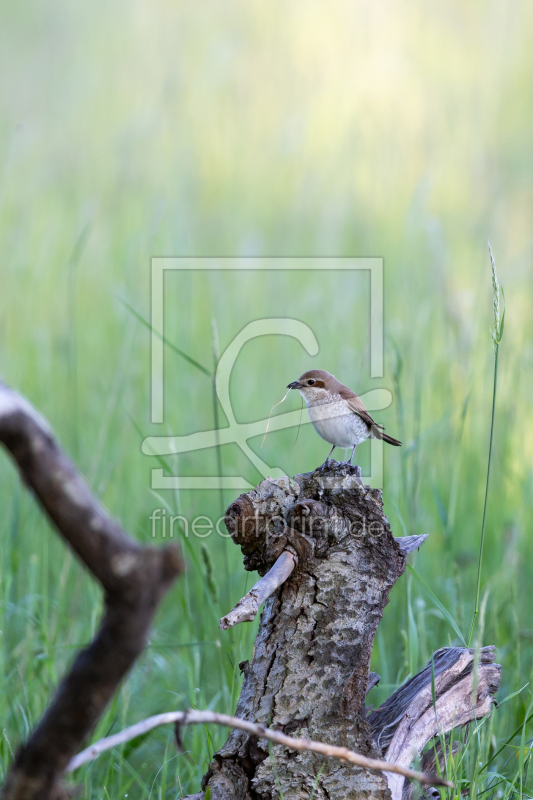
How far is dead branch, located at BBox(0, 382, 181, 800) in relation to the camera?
0.90 m

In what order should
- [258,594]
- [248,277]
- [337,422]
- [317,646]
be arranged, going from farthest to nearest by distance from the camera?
[248,277]
[337,422]
[317,646]
[258,594]

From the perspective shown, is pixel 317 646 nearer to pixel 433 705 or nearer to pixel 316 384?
pixel 433 705

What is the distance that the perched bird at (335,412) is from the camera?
89.0 inches

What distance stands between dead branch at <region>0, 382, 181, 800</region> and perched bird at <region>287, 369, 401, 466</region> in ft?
4.56

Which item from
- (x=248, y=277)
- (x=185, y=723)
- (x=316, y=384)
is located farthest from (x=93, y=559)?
(x=248, y=277)

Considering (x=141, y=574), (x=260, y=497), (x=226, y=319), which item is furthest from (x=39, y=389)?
(x=141, y=574)

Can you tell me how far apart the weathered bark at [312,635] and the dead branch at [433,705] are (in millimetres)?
156

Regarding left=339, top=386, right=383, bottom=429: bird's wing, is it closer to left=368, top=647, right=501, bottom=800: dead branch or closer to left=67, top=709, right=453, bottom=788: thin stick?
left=368, top=647, right=501, bottom=800: dead branch

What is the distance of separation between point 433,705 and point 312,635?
1.19 ft

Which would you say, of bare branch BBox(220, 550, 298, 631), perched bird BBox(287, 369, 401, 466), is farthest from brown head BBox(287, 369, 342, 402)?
bare branch BBox(220, 550, 298, 631)

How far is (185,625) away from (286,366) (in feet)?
6.39

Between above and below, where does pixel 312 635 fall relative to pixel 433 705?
above

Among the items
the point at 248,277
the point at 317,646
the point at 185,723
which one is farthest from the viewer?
the point at 248,277

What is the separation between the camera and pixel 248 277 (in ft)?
16.8
